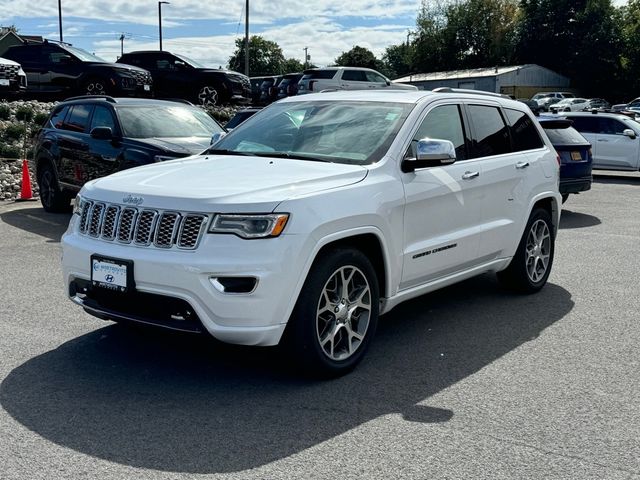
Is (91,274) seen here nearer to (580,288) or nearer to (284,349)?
(284,349)

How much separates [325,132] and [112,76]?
53.7 feet

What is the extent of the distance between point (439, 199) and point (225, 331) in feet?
6.61

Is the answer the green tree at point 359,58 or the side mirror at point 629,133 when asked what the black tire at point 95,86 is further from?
the green tree at point 359,58

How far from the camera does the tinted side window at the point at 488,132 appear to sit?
20.2 feet

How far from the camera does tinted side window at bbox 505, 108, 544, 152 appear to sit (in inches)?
265

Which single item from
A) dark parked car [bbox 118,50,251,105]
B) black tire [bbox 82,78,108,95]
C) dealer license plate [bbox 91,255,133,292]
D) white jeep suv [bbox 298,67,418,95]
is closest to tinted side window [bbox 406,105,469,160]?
dealer license plate [bbox 91,255,133,292]

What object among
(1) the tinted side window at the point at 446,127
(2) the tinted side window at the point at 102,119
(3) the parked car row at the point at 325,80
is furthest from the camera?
(3) the parked car row at the point at 325,80

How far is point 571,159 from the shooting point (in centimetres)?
1221

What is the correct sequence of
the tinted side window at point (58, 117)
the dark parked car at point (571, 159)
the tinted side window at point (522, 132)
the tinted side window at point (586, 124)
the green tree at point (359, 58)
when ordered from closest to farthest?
the tinted side window at point (522, 132), the tinted side window at point (58, 117), the dark parked car at point (571, 159), the tinted side window at point (586, 124), the green tree at point (359, 58)

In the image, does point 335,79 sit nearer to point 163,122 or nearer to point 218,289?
point 163,122

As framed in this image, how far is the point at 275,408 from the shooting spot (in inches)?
168

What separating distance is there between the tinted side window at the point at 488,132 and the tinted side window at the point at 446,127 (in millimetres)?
177

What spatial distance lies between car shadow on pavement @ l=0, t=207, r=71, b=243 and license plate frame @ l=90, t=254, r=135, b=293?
17.5 ft

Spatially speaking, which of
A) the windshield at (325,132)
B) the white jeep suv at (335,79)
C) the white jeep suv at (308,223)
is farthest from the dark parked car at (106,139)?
the white jeep suv at (335,79)
